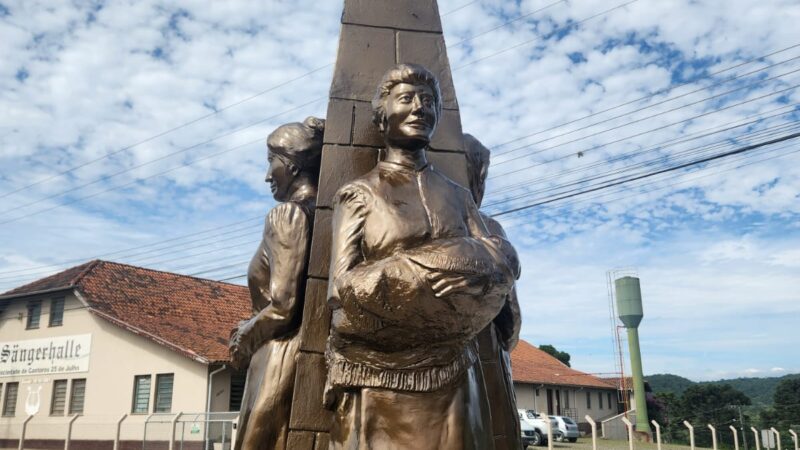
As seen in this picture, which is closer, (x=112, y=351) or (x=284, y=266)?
(x=284, y=266)

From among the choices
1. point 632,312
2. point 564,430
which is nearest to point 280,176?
point 564,430

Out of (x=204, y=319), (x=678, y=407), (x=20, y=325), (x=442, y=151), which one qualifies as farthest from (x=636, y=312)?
(x=442, y=151)

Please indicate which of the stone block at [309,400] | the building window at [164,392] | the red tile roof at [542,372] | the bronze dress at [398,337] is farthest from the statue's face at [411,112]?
the red tile roof at [542,372]

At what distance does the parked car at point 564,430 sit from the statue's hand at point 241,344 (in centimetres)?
2364

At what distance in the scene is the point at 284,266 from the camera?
306 cm

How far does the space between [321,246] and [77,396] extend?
21729 millimetres

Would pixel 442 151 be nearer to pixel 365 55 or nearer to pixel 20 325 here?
pixel 365 55

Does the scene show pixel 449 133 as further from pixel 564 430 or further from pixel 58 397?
pixel 564 430

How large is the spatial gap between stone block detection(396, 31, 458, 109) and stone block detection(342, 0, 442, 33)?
5 cm

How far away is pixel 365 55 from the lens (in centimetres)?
337

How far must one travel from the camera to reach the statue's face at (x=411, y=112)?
2.74 metres

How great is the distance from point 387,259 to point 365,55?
1425 millimetres

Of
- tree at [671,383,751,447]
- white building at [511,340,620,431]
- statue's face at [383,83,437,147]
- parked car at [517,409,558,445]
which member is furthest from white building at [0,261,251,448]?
tree at [671,383,751,447]

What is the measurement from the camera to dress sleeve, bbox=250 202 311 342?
3.02 metres
